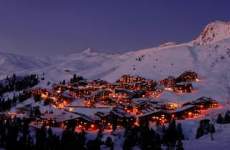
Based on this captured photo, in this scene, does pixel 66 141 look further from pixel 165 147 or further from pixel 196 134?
pixel 196 134

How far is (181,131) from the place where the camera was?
571 ft

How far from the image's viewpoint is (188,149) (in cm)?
14262

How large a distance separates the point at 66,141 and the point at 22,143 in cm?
1490

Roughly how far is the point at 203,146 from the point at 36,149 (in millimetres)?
51260

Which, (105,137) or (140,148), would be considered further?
(105,137)

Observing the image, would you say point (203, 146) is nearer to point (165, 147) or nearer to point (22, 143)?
point (165, 147)

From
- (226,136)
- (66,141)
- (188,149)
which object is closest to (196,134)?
(226,136)

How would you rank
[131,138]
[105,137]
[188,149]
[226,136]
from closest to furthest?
[188,149]
[226,136]
[131,138]
[105,137]

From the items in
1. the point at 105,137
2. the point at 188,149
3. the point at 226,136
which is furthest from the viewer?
the point at 105,137

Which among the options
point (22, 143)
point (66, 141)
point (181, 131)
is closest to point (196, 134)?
point (181, 131)

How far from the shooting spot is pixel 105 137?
187250mm

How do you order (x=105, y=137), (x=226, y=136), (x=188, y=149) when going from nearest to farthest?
(x=188, y=149) → (x=226, y=136) → (x=105, y=137)

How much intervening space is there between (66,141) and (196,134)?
4240cm

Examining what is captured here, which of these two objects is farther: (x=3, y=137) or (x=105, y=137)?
(x=105, y=137)
